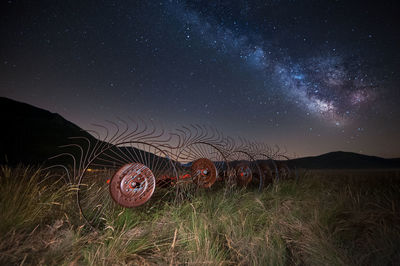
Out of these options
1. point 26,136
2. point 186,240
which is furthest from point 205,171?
point 26,136

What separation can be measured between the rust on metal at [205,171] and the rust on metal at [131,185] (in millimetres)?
2067

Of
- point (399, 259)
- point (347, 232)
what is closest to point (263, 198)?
point (347, 232)

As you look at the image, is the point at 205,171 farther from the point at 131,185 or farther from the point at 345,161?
the point at 345,161

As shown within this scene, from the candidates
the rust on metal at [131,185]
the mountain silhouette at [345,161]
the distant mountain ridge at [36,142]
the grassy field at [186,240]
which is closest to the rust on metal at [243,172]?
the grassy field at [186,240]

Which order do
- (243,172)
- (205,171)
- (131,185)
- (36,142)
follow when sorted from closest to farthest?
(131,185) < (205,171) < (243,172) < (36,142)

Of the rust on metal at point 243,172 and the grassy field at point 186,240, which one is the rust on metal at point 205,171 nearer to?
the rust on metal at point 243,172

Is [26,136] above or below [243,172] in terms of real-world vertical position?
above

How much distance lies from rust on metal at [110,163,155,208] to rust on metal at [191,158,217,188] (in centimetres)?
207

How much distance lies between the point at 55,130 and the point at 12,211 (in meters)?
97.6

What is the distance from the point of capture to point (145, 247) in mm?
2475

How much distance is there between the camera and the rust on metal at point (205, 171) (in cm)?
516

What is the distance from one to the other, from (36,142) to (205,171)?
292ft

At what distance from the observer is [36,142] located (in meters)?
73.1

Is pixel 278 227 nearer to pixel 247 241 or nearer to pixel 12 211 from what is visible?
pixel 247 241
